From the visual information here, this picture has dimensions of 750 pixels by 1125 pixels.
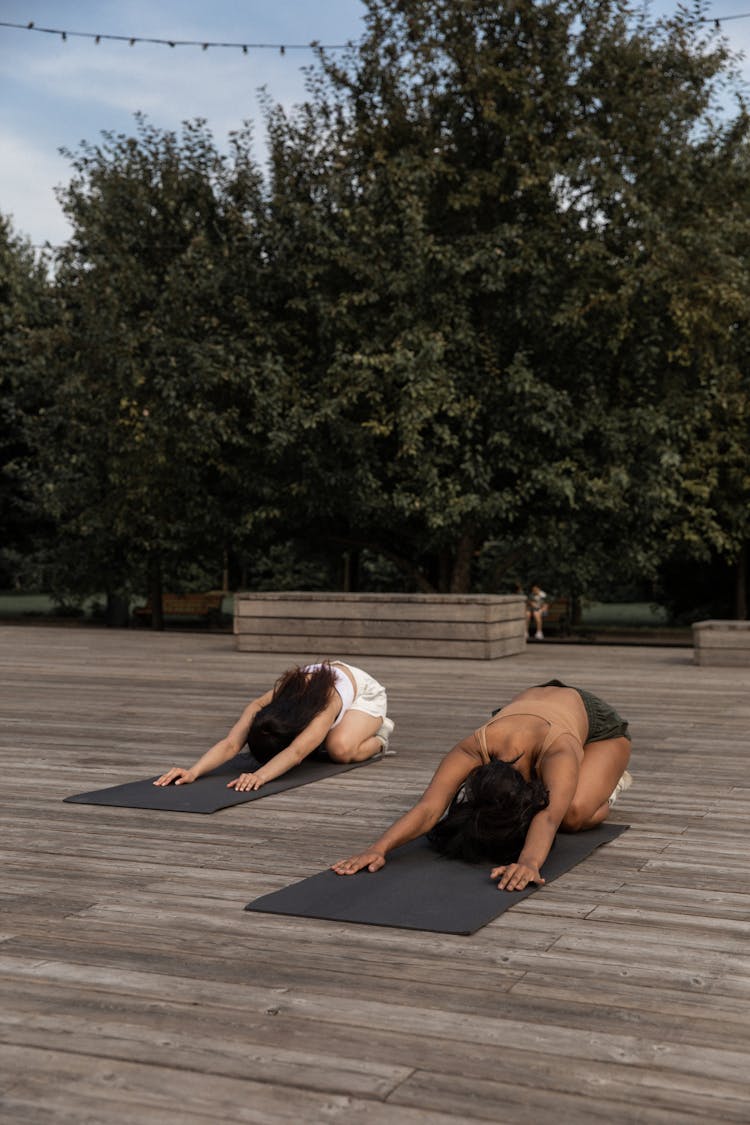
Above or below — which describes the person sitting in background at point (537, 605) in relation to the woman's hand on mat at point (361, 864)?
above

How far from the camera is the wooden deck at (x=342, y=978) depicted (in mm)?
2510

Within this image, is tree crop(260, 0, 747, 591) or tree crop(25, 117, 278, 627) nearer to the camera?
tree crop(260, 0, 747, 591)

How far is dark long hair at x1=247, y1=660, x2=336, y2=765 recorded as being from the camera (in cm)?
610

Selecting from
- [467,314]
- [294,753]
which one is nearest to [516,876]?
[294,753]

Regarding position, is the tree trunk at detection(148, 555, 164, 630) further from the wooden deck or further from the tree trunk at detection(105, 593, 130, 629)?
the wooden deck

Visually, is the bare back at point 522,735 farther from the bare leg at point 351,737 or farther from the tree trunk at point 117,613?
the tree trunk at point 117,613

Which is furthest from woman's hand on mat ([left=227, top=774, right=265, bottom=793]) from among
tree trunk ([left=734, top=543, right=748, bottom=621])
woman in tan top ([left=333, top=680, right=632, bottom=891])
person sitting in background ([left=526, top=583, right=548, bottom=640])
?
tree trunk ([left=734, top=543, right=748, bottom=621])

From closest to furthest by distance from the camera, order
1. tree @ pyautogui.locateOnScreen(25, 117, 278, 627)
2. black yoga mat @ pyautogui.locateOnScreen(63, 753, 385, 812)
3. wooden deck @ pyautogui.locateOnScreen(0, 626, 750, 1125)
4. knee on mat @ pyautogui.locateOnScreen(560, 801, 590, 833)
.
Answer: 1. wooden deck @ pyautogui.locateOnScreen(0, 626, 750, 1125)
2. knee on mat @ pyautogui.locateOnScreen(560, 801, 590, 833)
3. black yoga mat @ pyautogui.locateOnScreen(63, 753, 385, 812)
4. tree @ pyautogui.locateOnScreen(25, 117, 278, 627)

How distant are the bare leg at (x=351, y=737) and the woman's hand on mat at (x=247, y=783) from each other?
865mm

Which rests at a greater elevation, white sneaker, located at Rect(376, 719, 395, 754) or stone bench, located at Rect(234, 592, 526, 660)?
stone bench, located at Rect(234, 592, 526, 660)

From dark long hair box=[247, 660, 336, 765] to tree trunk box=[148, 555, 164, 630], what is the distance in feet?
47.3

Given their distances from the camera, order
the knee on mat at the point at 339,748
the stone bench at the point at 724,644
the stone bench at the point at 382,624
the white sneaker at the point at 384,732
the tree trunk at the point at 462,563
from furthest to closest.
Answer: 1. the tree trunk at the point at 462,563
2. the stone bench at the point at 382,624
3. the stone bench at the point at 724,644
4. the white sneaker at the point at 384,732
5. the knee on mat at the point at 339,748

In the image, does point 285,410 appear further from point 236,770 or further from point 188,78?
point 236,770

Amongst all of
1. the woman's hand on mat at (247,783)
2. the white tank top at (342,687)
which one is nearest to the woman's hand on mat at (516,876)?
the woman's hand on mat at (247,783)
